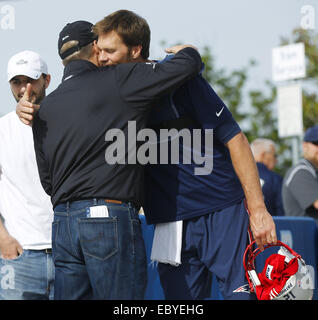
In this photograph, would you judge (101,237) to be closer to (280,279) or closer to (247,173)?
(247,173)

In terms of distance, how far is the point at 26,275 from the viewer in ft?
12.7

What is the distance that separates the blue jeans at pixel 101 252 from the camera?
2.92 meters

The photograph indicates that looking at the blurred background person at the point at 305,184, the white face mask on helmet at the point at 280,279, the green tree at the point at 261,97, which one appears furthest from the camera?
the green tree at the point at 261,97

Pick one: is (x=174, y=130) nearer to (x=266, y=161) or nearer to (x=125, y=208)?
(x=125, y=208)

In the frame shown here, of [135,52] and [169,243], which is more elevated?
[135,52]

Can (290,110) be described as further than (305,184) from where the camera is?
Yes

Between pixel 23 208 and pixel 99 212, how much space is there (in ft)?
3.47

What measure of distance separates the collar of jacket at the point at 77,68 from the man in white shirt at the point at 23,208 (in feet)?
2.28

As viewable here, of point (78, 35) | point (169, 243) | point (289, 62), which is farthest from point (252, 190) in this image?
point (289, 62)

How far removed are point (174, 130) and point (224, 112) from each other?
27 centimetres

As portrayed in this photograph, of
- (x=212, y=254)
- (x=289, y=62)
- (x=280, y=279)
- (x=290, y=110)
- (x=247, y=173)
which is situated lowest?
(x=280, y=279)

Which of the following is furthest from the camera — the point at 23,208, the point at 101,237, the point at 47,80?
the point at 47,80

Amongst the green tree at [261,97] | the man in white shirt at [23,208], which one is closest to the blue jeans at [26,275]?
the man in white shirt at [23,208]

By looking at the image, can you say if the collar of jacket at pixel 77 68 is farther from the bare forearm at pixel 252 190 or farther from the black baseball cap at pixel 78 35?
the bare forearm at pixel 252 190
